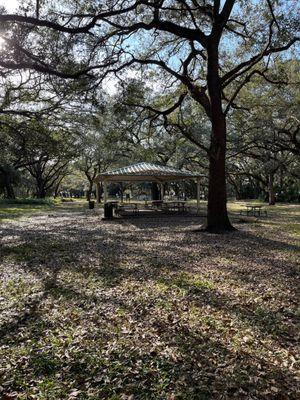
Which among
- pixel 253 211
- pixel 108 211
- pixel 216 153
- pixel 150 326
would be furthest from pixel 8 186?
pixel 150 326

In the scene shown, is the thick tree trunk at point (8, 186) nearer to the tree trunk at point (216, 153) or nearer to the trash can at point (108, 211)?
the trash can at point (108, 211)

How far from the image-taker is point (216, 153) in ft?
36.0

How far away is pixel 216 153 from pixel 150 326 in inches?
314

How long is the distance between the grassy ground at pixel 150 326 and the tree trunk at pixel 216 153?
11.8ft

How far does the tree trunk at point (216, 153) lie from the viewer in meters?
10.8

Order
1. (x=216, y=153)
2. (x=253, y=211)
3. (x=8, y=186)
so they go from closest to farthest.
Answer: (x=216, y=153)
(x=253, y=211)
(x=8, y=186)

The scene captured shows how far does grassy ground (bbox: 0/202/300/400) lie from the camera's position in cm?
279

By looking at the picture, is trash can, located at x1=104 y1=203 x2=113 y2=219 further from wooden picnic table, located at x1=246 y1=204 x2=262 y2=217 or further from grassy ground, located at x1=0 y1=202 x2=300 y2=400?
grassy ground, located at x1=0 y1=202 x2=300 y2=400

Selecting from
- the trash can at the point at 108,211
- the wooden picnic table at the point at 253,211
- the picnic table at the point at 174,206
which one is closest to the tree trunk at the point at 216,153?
the trash can at the point at 108,211

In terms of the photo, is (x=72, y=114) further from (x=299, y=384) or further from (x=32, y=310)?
(x=299, y=384)

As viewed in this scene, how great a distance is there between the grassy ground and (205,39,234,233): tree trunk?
361 cm

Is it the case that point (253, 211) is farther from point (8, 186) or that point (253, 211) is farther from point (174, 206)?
point (8, 186)

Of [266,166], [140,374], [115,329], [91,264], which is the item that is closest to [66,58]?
[91,264]

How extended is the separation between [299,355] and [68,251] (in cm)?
634
